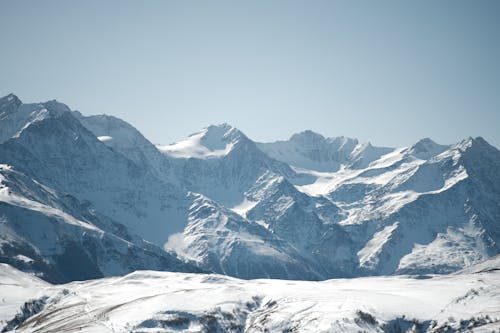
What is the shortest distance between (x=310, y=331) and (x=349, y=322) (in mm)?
12038

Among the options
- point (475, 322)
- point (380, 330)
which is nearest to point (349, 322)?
point (380, 330)

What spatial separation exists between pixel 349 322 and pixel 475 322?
117 feet

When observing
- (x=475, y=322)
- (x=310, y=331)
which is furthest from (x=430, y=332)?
(x=310, y=331)

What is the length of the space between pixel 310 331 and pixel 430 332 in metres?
35.0

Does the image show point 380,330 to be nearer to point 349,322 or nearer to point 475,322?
point 349,322

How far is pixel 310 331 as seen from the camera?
198 metres

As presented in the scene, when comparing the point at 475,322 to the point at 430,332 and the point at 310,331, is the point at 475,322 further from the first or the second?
the point at 310,331

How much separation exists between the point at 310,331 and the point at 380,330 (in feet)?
68.3

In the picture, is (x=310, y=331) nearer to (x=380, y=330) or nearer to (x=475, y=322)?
(x=380, y=330)

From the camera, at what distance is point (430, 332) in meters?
198

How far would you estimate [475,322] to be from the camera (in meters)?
196

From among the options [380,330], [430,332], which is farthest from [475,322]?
[380,330]

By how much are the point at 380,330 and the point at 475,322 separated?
27.0 metres
